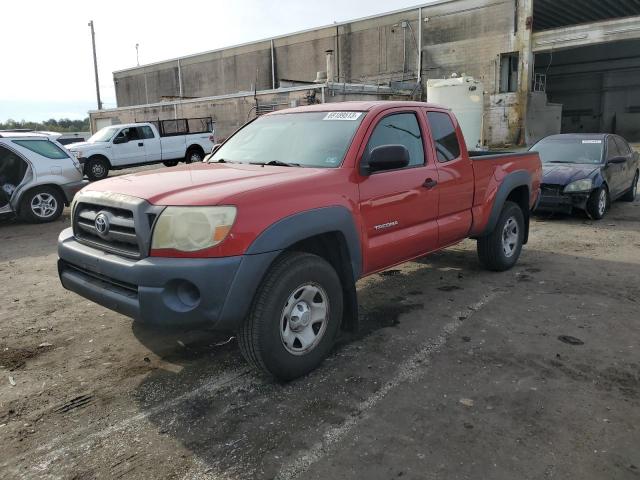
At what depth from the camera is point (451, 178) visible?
15.8ft

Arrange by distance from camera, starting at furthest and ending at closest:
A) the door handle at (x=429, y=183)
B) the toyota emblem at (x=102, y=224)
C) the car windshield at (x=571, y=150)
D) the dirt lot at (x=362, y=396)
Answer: the car windshield at (x=571, y=150), the door handle at (x=429, y=183), the toyota emblem at (x=102, y=224), the dirt lot at (x=362, y=396)

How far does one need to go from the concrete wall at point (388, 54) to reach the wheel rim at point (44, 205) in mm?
18240

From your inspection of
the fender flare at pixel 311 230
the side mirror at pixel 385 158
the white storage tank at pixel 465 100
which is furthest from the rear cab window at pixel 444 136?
the white storage tank at pixel 465 100

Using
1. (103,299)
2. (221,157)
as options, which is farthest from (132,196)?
(221,157)

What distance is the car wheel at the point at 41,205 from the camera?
9.43 meters

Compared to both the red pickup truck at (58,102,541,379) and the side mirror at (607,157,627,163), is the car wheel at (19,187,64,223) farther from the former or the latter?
the side mirror at (607,157,627,163)

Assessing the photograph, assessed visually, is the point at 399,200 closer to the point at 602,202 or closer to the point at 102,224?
the point at 102,224

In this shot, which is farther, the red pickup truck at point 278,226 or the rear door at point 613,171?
the rear door at point 613,171

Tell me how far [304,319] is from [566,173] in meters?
7.26

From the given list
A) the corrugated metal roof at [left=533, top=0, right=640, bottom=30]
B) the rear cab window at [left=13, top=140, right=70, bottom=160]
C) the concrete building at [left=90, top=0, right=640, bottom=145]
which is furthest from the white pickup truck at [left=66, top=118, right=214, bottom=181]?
the corrugated metal roof at [left=533, top=0, right=640, bottom=30]

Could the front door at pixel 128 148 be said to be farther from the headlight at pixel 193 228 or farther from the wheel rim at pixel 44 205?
the headlight at pixel 193 228

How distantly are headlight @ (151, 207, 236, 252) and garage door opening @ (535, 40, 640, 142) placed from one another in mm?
30192

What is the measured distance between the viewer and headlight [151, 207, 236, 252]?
2.99 meters

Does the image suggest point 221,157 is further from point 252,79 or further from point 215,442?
point 252,79
